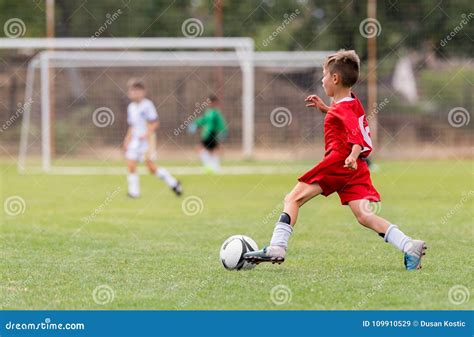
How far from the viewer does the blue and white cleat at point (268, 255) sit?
7922 mm

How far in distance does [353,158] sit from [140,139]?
9897 millimetres

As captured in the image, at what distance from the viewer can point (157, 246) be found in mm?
9992

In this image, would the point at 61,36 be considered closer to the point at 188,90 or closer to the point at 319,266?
the point at 188,90

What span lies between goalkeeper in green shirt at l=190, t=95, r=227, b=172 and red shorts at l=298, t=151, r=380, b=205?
1549 cm

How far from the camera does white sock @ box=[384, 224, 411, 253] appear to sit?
805 centimetres

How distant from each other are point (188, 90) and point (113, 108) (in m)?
2.45

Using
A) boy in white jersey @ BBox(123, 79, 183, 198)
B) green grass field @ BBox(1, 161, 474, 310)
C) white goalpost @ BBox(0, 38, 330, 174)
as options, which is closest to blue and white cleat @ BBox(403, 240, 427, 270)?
green grass field @ BBox(1, 161, 474, 310)
